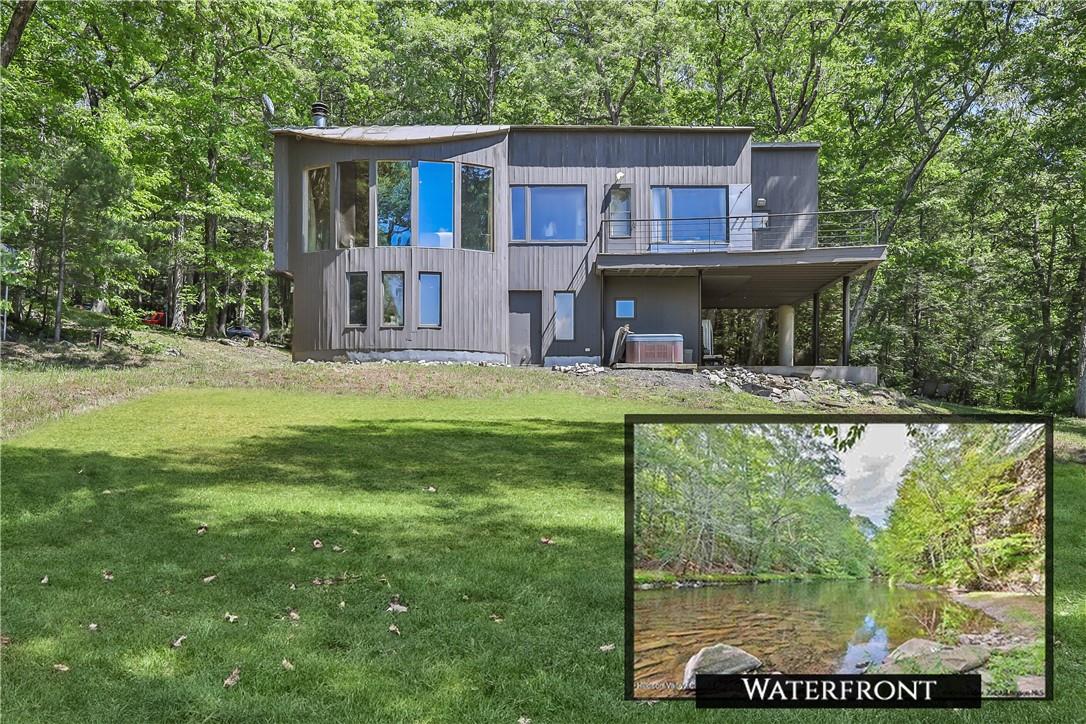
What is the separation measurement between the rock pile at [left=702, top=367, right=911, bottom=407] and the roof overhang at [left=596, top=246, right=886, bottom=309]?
8.86 feet

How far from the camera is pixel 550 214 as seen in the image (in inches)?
809

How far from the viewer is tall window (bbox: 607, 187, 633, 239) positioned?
20.4 meters

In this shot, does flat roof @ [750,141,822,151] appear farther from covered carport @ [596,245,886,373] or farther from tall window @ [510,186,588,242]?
tall window @ [510,186,588,242]

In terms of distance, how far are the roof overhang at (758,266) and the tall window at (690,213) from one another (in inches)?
43.5

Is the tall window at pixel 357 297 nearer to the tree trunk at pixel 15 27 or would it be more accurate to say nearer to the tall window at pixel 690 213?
the tall window at pixel 690 213

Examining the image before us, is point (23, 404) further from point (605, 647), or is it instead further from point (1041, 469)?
point (1041, 469)

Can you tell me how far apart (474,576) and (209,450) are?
487 cm

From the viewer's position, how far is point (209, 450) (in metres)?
8.07

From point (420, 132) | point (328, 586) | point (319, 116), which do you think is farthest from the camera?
point (319, 116)

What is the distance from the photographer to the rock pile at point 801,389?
15.8m

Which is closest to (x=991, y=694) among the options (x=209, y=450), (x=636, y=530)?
(x=636, y=530)

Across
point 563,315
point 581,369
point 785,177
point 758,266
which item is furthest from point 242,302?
point 758,266

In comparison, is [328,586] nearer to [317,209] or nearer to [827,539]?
[827,539]

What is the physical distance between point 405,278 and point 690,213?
307 inches
